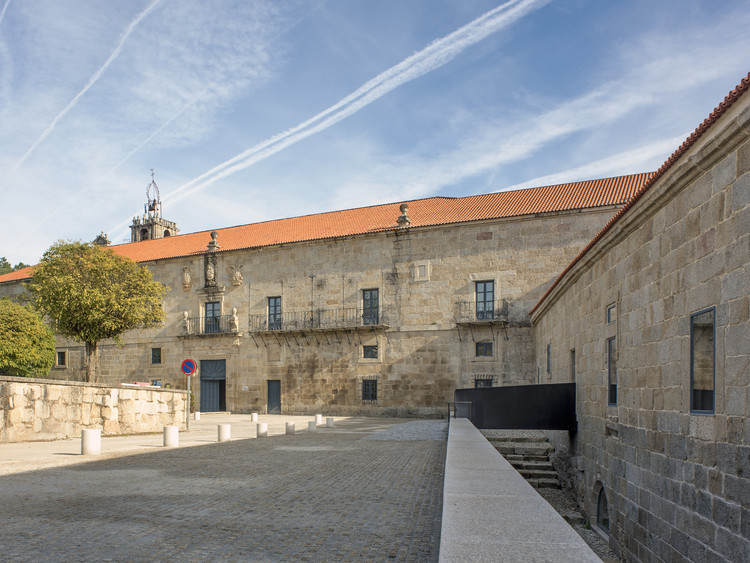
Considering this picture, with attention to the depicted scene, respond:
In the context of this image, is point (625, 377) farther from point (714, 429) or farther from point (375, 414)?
point (375, 414)

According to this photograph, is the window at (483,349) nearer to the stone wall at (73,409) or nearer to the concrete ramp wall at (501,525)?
the stone wall at (73,409)

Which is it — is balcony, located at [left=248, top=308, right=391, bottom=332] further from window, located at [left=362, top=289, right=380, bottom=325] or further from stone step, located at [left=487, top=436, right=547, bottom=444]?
stone step, located at [left=487, top=436, right=547, bottom=444]

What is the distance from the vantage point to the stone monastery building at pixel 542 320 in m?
6.39

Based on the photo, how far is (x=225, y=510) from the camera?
715 cm

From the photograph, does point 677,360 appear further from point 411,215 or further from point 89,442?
point 411,215

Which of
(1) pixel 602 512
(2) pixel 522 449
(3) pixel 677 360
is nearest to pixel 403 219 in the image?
(2) pixel 522 449

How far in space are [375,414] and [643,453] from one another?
22.8 metres

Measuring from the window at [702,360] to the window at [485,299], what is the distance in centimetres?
2159

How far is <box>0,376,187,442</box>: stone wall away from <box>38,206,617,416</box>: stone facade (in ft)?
40.0

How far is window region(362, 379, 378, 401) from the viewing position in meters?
30.9

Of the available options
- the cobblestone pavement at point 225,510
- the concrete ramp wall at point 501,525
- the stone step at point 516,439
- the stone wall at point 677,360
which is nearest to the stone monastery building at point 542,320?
the stone wall at point 677,360

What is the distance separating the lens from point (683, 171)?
7.20m

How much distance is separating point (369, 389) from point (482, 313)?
22.4 ft

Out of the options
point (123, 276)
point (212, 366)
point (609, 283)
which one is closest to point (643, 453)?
point (609, 283)
